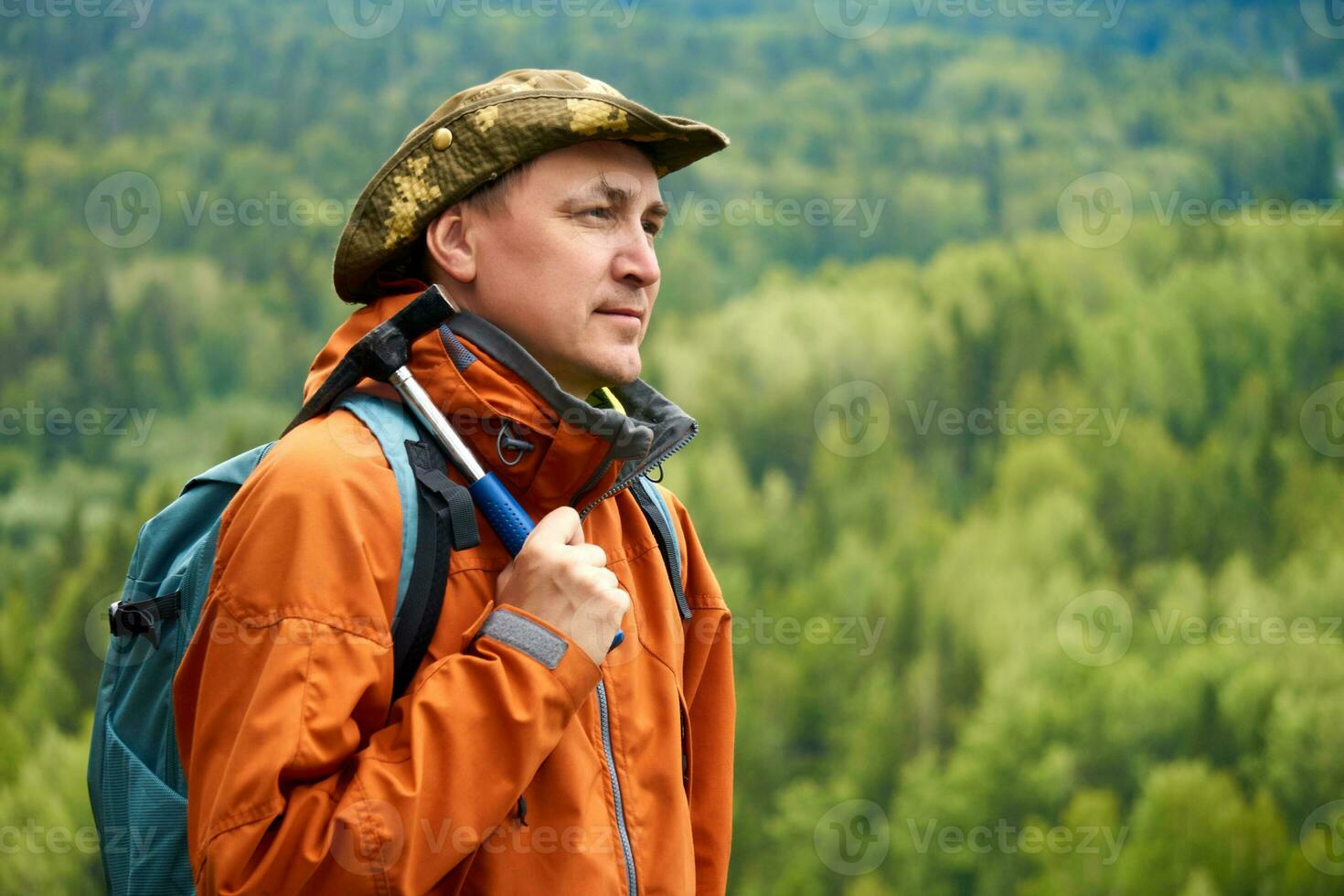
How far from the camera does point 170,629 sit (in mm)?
1507

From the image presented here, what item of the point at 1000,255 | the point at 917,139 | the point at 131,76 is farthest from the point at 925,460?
the point at 131,76

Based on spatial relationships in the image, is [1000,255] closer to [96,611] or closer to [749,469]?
[749,469]

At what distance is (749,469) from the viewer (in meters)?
8.92

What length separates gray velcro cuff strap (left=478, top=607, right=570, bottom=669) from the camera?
1.37 metres

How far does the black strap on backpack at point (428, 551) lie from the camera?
4.59 feet

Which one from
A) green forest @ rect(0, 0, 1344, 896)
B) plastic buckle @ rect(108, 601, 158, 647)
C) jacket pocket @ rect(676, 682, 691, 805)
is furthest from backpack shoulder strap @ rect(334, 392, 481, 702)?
green forest @ rect(0, 0, 1344, 896)

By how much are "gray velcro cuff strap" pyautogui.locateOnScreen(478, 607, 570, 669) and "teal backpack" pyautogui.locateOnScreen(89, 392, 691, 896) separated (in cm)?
8

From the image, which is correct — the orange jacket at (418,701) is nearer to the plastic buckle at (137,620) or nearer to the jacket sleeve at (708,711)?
the plastic buckle at (137,620)

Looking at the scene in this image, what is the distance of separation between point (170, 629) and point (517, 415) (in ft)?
1.56

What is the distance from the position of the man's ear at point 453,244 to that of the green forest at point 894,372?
5484mm

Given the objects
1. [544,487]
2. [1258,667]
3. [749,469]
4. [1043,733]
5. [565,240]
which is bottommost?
[1043,733]

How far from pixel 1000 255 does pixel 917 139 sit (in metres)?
1.19

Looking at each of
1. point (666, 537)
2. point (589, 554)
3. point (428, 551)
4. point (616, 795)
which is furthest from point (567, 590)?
point (666, 537)

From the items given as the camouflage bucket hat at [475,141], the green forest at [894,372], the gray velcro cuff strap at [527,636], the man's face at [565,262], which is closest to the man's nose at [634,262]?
the man's face at [565,262]
